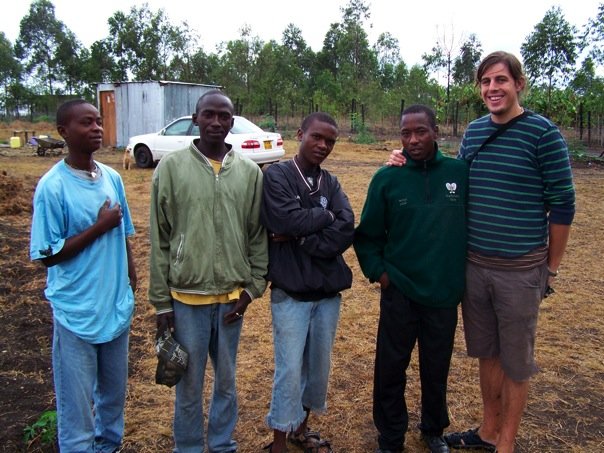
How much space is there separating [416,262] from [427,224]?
204 millimetres

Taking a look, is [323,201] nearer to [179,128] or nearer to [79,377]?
[79,377]

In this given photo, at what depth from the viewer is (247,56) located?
3170 centimetres

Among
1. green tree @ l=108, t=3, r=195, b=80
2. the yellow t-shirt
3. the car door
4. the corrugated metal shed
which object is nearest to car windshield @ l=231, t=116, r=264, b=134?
the car door

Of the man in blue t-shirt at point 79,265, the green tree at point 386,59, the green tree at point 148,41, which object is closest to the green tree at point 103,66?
the green tree at point 148,41

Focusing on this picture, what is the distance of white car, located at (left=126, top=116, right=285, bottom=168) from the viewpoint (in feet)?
36.4

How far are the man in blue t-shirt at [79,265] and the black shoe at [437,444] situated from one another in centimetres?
175

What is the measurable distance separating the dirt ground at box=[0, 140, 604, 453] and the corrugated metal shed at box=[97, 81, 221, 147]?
12.2m

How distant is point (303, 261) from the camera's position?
2.51 m

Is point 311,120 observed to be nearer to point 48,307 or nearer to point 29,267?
point 48,307

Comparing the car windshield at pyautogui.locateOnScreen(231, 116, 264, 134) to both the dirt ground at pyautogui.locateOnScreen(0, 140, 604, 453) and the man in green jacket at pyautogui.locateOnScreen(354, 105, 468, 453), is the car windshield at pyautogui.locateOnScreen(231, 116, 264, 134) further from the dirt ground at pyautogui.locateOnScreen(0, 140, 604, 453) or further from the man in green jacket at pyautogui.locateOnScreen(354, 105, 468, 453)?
the man in green jacket at pyautogui.locateOnScreen(354, 105, 468, 453)

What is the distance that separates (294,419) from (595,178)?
12208mm

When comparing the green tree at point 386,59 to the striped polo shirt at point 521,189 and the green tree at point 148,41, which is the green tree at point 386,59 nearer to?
the green tree at point 148,41

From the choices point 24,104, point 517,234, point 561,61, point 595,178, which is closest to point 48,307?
point 517,234

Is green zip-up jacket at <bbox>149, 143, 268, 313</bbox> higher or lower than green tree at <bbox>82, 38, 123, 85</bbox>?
lower
